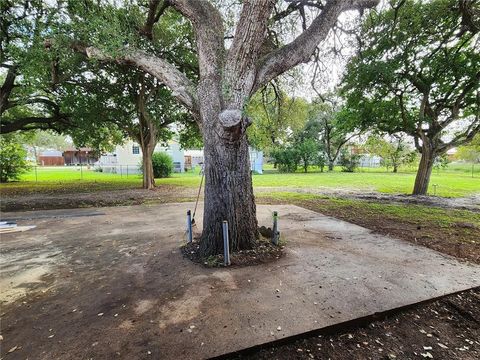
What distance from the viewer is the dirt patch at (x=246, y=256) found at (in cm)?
377

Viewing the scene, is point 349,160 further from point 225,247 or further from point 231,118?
point 231,118

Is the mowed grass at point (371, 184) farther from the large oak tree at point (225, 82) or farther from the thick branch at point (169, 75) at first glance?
the thick branch at point (169, 75)

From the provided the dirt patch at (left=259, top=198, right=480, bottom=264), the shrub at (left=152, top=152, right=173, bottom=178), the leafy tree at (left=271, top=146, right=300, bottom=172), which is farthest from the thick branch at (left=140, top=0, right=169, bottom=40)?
the leafy tree at (left=271, top=146, right=300, bottom=172)

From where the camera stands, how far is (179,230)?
566cm

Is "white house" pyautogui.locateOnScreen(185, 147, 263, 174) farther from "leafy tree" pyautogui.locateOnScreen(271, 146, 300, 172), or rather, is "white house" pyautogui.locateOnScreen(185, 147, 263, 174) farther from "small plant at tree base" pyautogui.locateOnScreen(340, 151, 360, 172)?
"small plant at tree base" pyautogui.locateOnScreen(340, 151, 360, 172)

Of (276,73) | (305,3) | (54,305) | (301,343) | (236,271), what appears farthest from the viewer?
(305,3)

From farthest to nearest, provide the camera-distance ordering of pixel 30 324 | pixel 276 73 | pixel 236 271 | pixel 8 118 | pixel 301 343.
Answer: pixel 8 118
pixel 276 73
pixel 236 271
pixel 30 324
pixel 301 343

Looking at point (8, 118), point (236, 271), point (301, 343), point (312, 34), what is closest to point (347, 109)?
point (312, 34)

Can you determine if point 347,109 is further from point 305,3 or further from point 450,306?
point 450,306

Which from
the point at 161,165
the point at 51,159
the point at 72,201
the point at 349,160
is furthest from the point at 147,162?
the point at 51,159

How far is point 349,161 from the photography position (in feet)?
95.7

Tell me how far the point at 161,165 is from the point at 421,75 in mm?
18085

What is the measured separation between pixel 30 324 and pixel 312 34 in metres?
5.46

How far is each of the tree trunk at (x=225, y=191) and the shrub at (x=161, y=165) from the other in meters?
18.1
